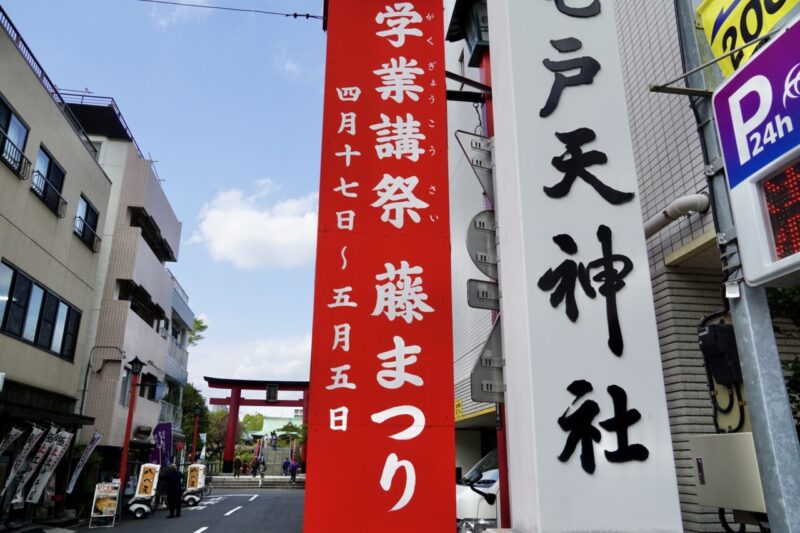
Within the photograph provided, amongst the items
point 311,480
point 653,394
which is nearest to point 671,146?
point 653,394

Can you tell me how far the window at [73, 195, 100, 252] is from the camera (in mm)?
18859

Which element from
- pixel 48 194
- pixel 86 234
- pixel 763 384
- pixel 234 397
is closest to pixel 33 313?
pixel 48 194

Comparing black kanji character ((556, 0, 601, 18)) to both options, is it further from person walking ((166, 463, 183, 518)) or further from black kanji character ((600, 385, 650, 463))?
person walking ((166, 463, 183, 518))

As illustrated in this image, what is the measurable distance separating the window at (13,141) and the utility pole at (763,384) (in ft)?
50.1

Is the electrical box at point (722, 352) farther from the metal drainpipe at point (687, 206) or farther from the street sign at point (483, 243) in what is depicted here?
the metal drainpipe at point (687, 206)

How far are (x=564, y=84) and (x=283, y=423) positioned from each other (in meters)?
86.8

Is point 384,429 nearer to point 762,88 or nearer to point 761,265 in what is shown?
point 761,265

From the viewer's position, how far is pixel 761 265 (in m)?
2.88

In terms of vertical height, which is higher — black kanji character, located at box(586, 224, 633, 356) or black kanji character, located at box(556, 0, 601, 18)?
black kanji character, located at box(556, 0, 601, 18)

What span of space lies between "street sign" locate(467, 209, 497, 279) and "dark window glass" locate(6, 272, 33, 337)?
14.2 m

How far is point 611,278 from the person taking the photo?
150 inches

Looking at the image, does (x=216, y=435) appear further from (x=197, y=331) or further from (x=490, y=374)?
(x=490, y=374)

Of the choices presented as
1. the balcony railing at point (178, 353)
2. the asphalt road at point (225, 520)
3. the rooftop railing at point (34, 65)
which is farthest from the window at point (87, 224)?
the balcony railing at point (178, 353)

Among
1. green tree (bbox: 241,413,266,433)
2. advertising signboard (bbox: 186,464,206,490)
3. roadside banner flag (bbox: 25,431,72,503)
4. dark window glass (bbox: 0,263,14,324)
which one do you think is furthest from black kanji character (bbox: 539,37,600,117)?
green tree (bbox: 241,413,266,433)
